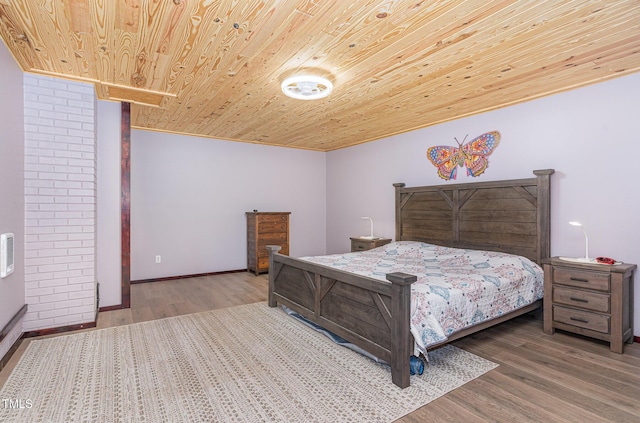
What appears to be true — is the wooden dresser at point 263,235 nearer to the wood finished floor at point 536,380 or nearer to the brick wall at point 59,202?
the wood finished floor at point 536,380

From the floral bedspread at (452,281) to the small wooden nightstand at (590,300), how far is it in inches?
9.2

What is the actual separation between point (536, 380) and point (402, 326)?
1.02 metres

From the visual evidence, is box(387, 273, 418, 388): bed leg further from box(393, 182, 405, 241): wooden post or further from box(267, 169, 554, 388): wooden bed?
box(393, 182, 405, 241): wooden post

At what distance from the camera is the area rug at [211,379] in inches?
74.5

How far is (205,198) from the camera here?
18.2ft

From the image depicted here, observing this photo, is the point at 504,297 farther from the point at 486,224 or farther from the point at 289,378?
the point at 289,378

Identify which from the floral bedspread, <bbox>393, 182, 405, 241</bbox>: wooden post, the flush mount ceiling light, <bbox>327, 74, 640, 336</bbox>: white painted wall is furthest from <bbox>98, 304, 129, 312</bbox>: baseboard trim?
<bbox>327, 74, 640, 336</bbox>: white painted wall

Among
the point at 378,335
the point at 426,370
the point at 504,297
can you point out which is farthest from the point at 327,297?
the point at 504,297

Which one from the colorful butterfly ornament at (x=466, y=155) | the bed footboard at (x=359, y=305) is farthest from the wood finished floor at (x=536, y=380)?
the colorful butterfly ornament at (x=466, y=155)

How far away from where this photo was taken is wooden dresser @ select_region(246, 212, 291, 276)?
5.54 metres

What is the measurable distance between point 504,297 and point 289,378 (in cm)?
198

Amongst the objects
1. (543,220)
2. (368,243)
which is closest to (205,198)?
(368,243)

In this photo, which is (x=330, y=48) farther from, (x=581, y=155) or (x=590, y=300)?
(x=590, y=300)

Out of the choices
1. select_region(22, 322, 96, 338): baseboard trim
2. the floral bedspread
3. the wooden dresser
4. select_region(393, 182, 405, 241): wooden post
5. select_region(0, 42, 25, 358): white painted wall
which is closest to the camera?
the floral bedspread
